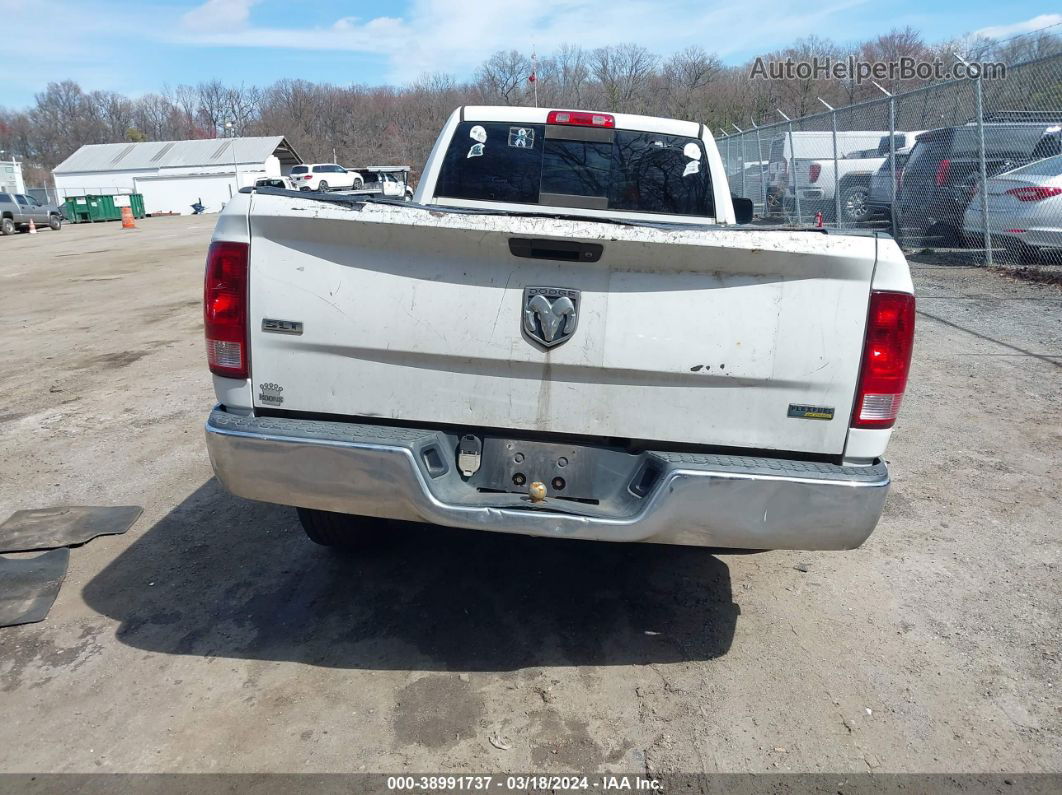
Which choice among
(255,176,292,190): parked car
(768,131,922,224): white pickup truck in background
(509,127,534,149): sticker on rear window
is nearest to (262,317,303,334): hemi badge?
(255,176,292,190): parked car

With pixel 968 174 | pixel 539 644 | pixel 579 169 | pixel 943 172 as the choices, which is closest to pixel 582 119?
pixel 579 169

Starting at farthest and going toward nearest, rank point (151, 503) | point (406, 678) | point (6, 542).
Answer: point (151, 503) < point (6, 542) < point (406, 678)

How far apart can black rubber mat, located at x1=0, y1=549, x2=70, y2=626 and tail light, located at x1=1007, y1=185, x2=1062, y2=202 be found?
36.7 ft

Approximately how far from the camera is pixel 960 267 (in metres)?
11.9

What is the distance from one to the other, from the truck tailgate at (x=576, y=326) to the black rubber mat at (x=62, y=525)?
2053 millimetres

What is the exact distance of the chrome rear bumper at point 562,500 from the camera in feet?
8.73

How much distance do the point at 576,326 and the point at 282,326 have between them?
3.36 feet

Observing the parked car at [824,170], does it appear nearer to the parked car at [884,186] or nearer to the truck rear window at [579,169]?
the parked car at [884,186]

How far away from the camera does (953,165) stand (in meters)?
11.8

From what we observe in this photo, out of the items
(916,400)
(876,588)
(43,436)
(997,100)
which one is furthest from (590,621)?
(997,100)

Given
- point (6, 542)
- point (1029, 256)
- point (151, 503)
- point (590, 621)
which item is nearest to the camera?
point (590, 621)

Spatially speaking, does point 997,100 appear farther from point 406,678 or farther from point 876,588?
point 406,678

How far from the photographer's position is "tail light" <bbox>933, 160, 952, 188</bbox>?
1189cm

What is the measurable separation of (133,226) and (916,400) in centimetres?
3806
